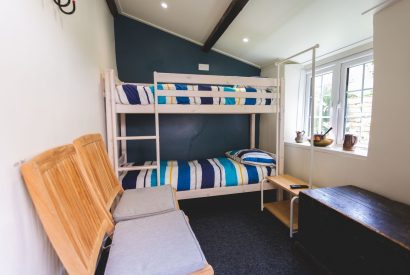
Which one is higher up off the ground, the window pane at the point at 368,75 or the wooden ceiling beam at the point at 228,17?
the wooden ceiling beam at the point at 228,17

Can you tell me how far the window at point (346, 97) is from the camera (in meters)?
1.99

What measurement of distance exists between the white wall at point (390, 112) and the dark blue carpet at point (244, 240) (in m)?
0.91

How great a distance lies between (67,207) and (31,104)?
49 cm

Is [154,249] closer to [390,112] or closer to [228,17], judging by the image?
[390,112]

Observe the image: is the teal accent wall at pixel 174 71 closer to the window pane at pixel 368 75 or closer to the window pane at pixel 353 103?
the window pane at pixel 353 103

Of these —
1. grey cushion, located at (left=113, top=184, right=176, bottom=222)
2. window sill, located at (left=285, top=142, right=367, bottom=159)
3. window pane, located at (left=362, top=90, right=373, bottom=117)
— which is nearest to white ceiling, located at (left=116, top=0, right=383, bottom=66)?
window pane, located at (left=362, top=90, right=373, bottom=117)

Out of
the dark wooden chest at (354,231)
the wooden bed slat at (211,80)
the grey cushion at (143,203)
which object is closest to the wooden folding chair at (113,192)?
the grey cushion at (143,203)

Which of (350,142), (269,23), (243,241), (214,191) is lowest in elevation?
(243,241)

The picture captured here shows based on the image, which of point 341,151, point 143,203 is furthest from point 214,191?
point 341,151

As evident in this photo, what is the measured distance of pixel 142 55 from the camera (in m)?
2.96

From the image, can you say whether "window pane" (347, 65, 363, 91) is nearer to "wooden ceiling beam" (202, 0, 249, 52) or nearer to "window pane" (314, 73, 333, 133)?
"window pane" (314, 73, 333, 133)

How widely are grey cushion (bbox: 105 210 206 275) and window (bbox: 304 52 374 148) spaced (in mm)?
2063

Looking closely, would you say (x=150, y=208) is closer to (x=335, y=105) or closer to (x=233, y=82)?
(x=233, y=82)

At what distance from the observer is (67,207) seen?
2.72ft
